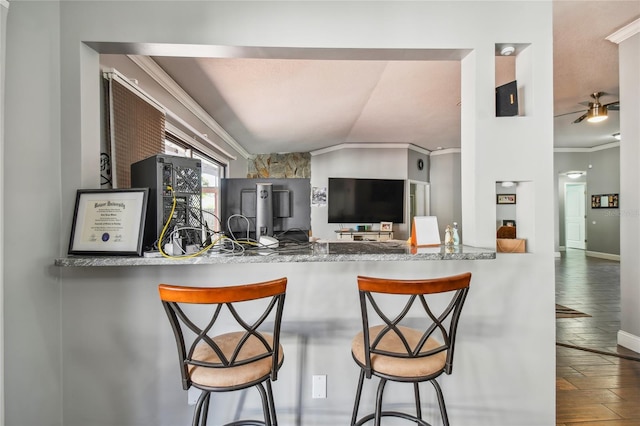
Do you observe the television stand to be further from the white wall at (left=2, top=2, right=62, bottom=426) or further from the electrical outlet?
the white wall at (left=2, top=2, right=62, bottom=426)

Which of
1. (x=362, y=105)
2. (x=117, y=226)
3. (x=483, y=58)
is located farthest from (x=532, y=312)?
(x=362, y=105)

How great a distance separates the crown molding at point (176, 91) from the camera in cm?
258

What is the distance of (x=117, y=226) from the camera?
1.48 meters

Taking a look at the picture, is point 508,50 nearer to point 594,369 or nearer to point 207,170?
point 594,369

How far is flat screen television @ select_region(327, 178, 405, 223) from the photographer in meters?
6.41

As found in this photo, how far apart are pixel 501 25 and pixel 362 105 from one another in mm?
2523

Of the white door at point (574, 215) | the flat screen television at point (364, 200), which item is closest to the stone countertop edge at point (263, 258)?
the flat screen television at point (364, 200)

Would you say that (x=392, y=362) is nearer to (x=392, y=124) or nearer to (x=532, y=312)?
(x=532, y=312)

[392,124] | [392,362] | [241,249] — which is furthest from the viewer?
[392,124]

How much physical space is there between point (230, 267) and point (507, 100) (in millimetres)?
1792

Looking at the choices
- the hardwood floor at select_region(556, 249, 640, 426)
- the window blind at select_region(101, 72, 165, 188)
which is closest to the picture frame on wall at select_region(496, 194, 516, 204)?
the hardwood floor at select_region(556, 249, 640, 426)

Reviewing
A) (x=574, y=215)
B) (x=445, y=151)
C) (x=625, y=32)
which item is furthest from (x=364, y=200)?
(x=574, y=215)

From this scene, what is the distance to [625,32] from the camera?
2.60 meters

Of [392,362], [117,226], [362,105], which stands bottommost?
[392,362]
